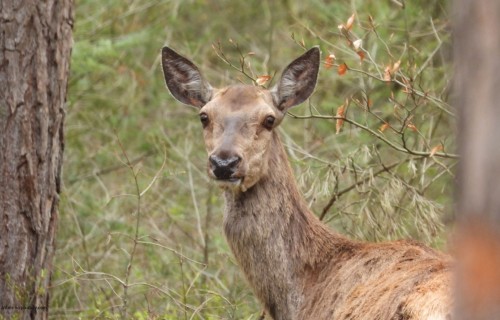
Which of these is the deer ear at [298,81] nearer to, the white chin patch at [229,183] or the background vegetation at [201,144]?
the background vegetation at [201,144]

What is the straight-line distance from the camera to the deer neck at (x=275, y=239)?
6.92 meters

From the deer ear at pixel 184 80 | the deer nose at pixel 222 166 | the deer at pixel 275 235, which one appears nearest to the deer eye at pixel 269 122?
the deer at pixel 275 235

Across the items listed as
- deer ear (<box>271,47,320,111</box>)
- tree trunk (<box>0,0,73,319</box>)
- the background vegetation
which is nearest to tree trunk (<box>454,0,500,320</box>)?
tree trunk (<box>0,0,73,319</box>)

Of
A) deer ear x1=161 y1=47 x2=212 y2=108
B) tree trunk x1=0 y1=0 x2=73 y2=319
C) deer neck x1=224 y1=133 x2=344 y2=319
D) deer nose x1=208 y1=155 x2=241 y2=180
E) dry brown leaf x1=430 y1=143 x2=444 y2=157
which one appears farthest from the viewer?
deer ear x1=161 y1=47 x2=212 y2=108

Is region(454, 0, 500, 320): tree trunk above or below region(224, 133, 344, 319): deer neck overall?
above

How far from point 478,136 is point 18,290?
4.39 meters

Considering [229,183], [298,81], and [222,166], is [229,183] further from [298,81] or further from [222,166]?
[298,81]

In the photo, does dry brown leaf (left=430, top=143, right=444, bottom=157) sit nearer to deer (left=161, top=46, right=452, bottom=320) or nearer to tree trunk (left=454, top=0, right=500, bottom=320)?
deer (left=161, top=46, right=452, bottom=320)

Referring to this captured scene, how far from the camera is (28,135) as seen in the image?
6648 mm

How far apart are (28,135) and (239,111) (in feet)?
4.83

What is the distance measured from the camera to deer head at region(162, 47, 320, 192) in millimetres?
6871

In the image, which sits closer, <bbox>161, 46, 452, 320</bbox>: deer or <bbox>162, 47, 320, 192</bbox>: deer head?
<bbox>161, 46, 452, 320</bbox>: deer

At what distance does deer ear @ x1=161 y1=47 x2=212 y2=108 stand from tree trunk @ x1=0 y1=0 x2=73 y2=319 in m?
1.30

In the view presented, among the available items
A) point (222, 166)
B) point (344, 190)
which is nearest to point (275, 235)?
point (222, 166)
